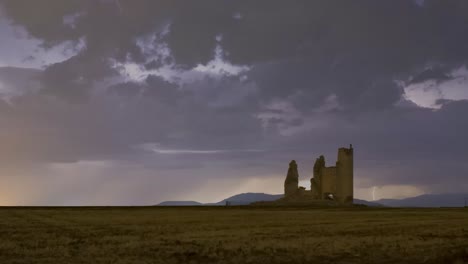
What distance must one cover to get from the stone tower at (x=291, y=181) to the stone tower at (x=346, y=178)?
29.1ft

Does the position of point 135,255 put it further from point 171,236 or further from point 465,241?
point 465,241

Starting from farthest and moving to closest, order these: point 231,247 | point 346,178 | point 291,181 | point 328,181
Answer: point 291,181 → point 328,181 → point 346,178 → point 231,247

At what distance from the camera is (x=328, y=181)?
3720 inches

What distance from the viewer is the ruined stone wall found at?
93.4 meters

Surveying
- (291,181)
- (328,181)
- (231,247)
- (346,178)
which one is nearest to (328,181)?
(328,181)

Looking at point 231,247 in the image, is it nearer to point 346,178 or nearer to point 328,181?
point 346,178

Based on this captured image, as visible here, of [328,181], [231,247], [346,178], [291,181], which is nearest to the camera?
[231,247]

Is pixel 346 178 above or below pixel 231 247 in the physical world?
above

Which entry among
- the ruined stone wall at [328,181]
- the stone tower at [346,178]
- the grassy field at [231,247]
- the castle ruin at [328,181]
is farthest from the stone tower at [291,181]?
the grassy field at [231,247]

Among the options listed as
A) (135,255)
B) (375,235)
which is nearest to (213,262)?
(135,255)

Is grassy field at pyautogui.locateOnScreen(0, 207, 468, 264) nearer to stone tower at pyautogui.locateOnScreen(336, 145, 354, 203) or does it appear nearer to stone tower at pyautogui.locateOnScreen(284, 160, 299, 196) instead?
stone tower at pyautogui.locateOnScreen(336, 145, 354, 203)

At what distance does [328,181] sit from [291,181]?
705 cm

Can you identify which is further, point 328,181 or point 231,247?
point 328,181

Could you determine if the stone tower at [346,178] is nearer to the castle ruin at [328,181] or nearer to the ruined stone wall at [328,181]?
the castle ruin at [328,181]
